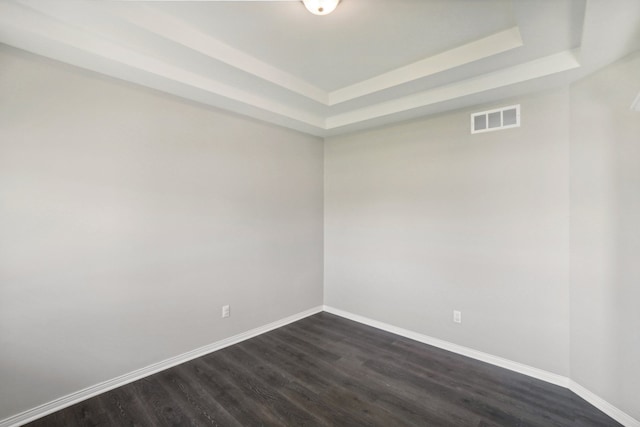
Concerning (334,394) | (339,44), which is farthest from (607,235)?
(339,44)

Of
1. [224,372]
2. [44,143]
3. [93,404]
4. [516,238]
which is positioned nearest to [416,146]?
[516,238]

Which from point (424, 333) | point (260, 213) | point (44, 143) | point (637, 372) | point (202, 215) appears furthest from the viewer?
point (260, 213)

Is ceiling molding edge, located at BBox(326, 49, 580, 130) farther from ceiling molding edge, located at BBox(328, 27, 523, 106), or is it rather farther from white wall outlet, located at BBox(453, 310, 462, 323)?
white wall outlet, located at BBox(453, 310, 462, 323)

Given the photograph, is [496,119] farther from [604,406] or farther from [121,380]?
[121,380]

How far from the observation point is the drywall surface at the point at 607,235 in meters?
1.84

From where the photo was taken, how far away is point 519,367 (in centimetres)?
248

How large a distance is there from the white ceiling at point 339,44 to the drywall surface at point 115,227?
298 mm

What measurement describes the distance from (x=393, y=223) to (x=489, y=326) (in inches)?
55.6

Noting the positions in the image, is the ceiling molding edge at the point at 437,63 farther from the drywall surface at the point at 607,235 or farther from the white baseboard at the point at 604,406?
the white baseboard at the point at 604,406

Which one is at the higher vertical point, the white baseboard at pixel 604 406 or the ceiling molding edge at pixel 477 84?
the ceiling molding edge at pixel 477 84

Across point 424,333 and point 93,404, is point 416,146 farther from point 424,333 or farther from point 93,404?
point 93,404

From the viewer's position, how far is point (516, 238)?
8.23 ft

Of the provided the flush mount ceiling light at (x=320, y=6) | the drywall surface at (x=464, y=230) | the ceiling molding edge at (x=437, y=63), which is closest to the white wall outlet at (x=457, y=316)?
the drywall surface at (x=464, y=230)

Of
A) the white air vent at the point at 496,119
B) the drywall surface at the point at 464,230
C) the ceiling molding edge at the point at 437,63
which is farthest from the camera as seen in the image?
the white air vent at the point at 496,119
